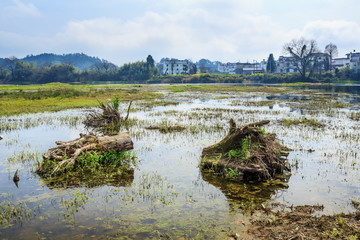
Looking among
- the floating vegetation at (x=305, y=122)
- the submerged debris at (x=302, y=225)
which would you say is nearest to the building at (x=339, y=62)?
the floating vegetation at (x=305, y=122)

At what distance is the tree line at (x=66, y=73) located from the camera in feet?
409

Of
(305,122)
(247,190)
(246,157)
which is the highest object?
(246,157)

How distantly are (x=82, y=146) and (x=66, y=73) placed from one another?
439ft

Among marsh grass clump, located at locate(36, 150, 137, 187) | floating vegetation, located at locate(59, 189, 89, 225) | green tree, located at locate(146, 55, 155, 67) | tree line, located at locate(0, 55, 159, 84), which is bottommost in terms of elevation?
floating vegetation, located at locate(59, 189, 89, 225)

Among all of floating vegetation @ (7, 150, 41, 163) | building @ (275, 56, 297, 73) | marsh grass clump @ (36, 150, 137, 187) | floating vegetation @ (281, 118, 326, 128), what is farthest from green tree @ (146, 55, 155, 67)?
marsh grass clump @ (36, 150, 137, 187)

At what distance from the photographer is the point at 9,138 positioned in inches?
616

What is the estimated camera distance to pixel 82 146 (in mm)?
11570

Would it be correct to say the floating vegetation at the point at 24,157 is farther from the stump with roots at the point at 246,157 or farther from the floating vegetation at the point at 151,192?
the stump with roots at the point at 246,157

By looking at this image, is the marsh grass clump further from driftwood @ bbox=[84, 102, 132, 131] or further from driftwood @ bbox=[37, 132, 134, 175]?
driftwood @ bbox=[84, 102, 132, 131]

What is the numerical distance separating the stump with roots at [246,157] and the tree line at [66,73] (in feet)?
432

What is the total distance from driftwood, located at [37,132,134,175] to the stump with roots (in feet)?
12.5

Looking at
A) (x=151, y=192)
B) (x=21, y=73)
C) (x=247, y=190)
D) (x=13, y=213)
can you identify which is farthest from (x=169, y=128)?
(x=21, y=73)

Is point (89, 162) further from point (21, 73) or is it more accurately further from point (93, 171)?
point (21, 73)

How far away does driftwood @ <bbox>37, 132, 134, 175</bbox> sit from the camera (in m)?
10.5
